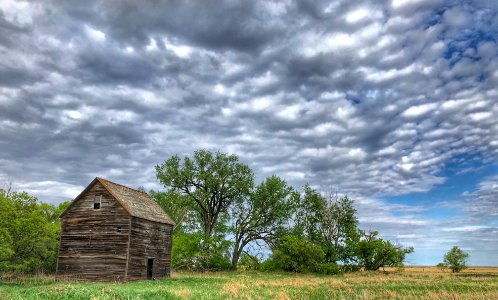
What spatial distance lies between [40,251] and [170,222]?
12223 mm

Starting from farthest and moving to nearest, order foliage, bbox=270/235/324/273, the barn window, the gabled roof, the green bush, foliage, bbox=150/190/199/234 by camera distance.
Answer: foliage, bbox=150/190/199/234, the green bush, foliage, bbox=270/235/324/273, the barn window, the gabled roof

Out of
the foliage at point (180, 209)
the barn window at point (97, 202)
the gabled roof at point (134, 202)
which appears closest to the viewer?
the gabled roof at point (134, 202)

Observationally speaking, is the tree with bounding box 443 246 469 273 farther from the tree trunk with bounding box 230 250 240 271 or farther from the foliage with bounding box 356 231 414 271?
the tree trunk with bounding box 230 250 240 271

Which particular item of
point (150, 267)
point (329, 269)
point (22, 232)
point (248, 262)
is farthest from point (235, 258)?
point (22, 232)

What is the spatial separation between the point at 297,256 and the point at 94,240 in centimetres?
2845

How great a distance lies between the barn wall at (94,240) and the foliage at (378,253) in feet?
113

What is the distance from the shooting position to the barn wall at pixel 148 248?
36719mm

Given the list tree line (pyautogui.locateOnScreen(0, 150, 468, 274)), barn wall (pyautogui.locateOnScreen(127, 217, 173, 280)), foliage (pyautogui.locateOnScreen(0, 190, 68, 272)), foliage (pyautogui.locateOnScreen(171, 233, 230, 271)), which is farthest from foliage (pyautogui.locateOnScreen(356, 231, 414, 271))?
foliage (pyautogui.locateOnScreen(0, 190, 68, 272))

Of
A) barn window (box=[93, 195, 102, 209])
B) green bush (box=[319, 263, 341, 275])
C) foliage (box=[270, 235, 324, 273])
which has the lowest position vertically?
green bush (box=[319, 263, 341, 275])

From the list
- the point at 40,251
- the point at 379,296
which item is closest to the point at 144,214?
the point at 40,251

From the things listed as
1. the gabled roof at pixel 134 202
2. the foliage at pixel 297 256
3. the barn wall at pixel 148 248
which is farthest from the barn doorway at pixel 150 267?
the foliage at pixel 297 256

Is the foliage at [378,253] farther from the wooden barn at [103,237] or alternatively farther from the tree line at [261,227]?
the wooden barn at [103,237]

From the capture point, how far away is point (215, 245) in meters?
57.1

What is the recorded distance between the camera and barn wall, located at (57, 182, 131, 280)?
3581cm
